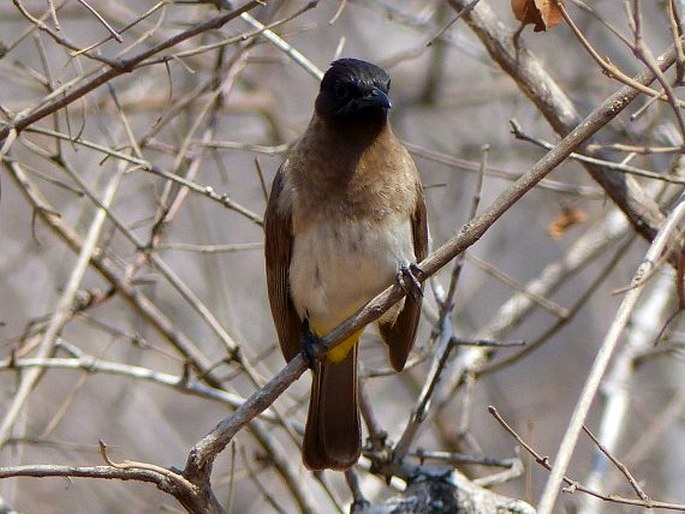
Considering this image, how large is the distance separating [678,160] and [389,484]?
1443 millimetres

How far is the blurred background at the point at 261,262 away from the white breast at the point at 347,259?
11.5 inches

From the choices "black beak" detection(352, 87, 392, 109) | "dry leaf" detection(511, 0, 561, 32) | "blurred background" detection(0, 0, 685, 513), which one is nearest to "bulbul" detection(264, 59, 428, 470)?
"black beak" detection(352, 87, 392, 109)

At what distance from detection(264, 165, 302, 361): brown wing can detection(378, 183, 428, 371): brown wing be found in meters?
Answer: 0.33

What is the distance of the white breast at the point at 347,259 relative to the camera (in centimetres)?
372

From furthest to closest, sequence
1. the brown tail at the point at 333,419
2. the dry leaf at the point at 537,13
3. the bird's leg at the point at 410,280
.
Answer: the brown tail at the point at 333,419, the bird's leg at the point at 410,280, the dry leaf at the point at 537,13

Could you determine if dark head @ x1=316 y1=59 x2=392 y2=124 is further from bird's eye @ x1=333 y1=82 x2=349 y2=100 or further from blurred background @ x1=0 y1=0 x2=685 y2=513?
blurred background @ x1=0 y1=0 x2=685 y2=513

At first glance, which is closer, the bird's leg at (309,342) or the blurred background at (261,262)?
the bird's leg at (309,342)

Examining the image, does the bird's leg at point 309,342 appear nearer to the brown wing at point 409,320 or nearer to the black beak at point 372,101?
the brown wing at point 409,320

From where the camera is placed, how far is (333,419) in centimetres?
400

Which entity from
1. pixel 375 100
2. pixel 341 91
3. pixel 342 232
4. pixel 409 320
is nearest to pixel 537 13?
pixel 375 100

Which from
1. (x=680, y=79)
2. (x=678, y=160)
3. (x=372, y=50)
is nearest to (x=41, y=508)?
(x=372, y=50)

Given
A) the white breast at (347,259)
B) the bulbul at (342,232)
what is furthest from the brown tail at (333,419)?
the white breast at (347,259)

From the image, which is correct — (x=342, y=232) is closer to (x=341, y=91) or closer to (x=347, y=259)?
(x=347, y=259)

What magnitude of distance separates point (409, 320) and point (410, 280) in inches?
21.7
